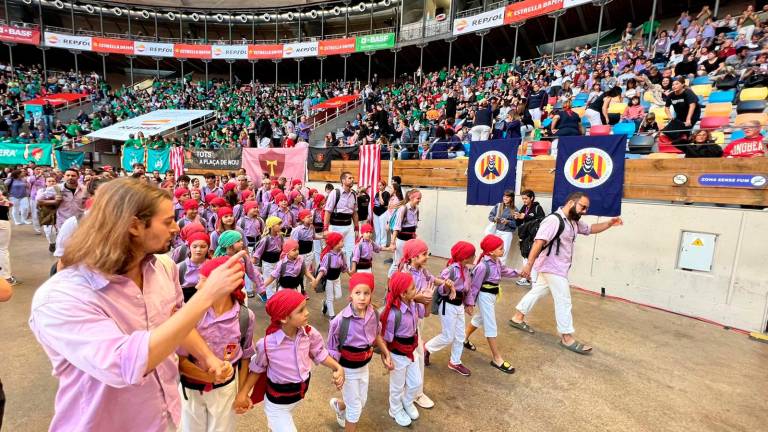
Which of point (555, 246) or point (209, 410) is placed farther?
point (555, 246)

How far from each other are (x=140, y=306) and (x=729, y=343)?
6691 millimetres

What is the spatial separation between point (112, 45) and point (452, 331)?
38892mm

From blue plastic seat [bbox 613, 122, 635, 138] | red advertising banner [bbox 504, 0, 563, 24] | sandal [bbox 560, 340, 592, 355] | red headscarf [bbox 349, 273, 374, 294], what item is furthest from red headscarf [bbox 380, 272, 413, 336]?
red advertising banner [bbox 504, 0, 563, 24]

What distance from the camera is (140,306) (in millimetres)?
1452

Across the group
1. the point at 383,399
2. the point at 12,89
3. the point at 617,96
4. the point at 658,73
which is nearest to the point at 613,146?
the point at 617,96

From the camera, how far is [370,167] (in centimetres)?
1064

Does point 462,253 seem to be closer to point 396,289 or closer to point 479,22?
point 396,289

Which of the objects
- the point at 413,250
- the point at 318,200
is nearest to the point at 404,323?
the point at 413,250

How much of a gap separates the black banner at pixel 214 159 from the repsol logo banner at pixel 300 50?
50.8 feet

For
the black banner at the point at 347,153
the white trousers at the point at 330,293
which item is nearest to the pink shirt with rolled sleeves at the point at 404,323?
the white trousers at the point at 330,293

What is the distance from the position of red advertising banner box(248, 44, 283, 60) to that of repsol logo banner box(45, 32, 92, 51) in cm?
1352

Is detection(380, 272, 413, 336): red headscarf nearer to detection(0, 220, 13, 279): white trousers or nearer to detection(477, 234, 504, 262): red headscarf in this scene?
detection(477, 234, 504, 262): red headscarf

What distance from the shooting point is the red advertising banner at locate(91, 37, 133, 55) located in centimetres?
3092

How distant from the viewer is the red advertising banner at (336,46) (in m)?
27.2
